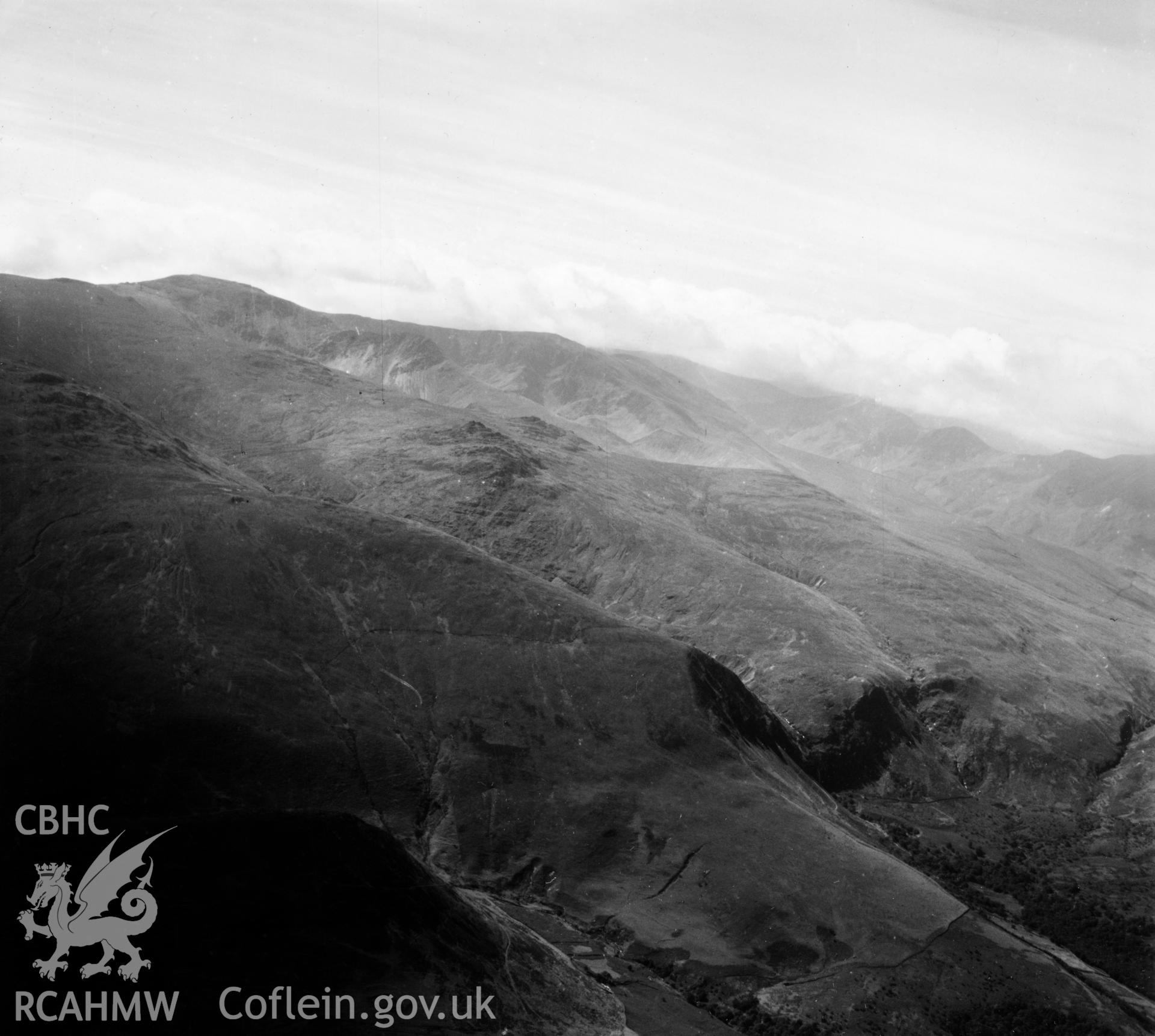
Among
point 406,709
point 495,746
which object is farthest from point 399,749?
point 495,746

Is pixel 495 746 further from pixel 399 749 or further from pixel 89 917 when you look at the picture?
pixel 89 917

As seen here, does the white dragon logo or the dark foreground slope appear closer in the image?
the white dragon logo

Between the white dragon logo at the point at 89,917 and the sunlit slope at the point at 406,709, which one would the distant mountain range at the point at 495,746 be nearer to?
the sunlit slope at the point at 406,709

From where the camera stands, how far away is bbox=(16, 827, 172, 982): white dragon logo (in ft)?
213

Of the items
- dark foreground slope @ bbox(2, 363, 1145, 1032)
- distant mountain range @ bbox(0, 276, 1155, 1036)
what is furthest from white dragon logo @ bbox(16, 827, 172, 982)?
distant mountain range @ bbox(0, 276, 1155, 1036)

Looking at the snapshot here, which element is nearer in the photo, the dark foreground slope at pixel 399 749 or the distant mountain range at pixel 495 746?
the dark foreground slope at pixel 399 749

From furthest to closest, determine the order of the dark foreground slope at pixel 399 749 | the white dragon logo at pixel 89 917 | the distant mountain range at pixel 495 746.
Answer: the distant mountain range at pixel 495 746 < the dark foreground slope at pixel 399 749 < the white dragon logo at pixel 89 917

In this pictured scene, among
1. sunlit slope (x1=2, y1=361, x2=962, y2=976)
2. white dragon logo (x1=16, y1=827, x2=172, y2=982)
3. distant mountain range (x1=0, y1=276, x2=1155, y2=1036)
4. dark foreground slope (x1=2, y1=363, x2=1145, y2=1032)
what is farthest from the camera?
sunlit slope (x1=2, y1=361, x2=962, y2=976)

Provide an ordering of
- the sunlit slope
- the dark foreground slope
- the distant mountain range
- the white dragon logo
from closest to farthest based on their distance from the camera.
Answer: the white dragon logo
the dark foreground slope
the distant mountain range
the sunlit slope

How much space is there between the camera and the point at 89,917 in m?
65.4

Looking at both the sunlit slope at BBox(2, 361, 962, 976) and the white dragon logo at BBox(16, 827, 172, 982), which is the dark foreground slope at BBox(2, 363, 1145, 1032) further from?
the white dragon logo at BBox(16, 827, 172, 982)

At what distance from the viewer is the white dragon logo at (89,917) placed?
213 feet

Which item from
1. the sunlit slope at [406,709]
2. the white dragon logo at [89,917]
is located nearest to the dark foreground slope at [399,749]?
the sunlit slope at [406,709]

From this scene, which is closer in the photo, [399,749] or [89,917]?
[89,917]
